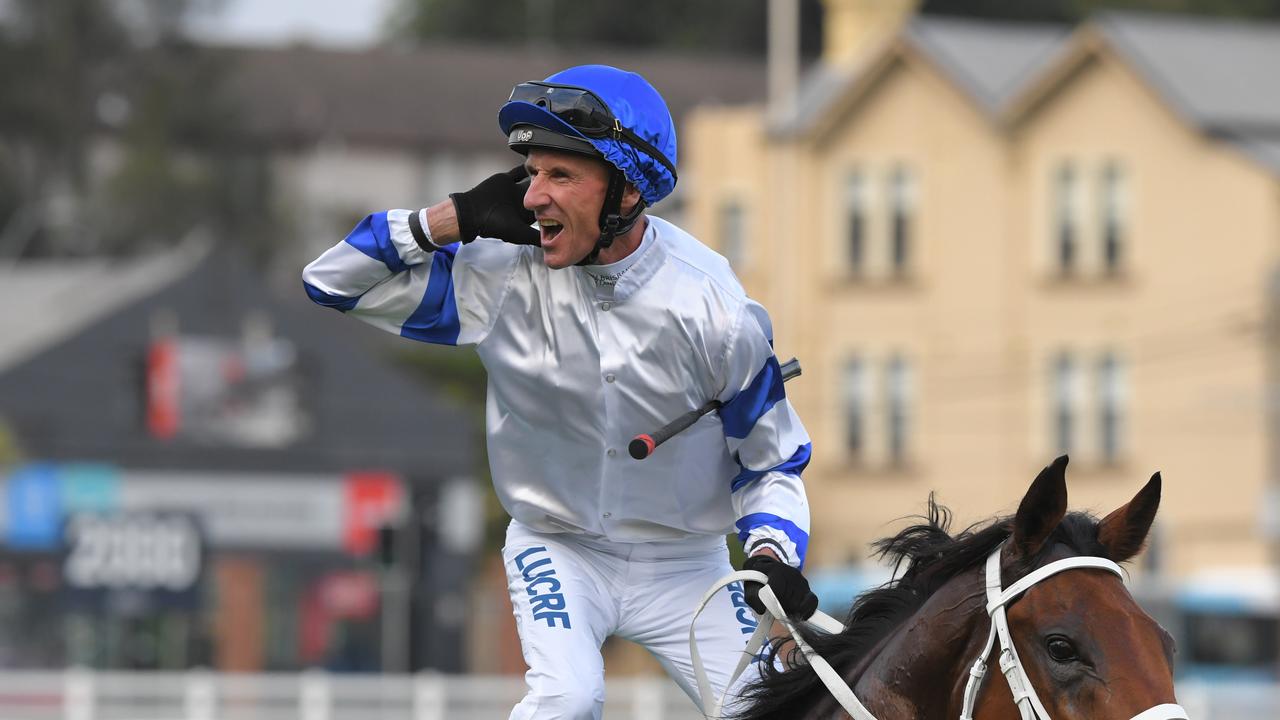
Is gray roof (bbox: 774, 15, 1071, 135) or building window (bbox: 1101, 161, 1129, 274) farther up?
gray roof (bbox: 774, 15, 1071, 135)

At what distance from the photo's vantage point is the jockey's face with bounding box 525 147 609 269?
5.15 meters

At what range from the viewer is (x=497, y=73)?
7312cm

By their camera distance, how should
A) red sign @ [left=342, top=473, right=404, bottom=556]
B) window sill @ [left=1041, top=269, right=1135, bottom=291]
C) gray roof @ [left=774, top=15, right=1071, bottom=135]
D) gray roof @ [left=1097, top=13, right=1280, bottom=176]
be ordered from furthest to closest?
gray roof @ [left=774, top=15, right=1071, bottom=135]
window sill @ [left=1041, top=269, right=1135, bottom=291]
red sign @ [left=342, top=473, right=404, bottom=556]
gray roof @ [left=1097, top=13, right=1280, bottom=176]

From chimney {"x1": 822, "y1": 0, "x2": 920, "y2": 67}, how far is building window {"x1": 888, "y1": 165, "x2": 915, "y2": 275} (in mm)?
3063

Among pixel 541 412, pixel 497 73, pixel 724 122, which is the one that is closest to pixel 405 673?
pixel 724 122

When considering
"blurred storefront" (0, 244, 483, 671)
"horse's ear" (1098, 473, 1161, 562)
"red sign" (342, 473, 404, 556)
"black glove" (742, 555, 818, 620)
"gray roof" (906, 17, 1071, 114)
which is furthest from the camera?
"gray roof" (906, 17, 1071, 114)

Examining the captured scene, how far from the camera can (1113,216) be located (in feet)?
132

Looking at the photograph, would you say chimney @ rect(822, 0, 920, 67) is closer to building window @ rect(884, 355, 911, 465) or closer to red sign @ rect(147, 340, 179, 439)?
building window @ rect(884, 355, 911, 465)

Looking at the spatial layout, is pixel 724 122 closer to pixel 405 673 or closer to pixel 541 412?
pixel 405 673

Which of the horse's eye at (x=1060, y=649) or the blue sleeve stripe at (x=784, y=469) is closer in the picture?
the horse's eye at (x=1060, y=649)

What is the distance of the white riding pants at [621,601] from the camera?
5.21 m

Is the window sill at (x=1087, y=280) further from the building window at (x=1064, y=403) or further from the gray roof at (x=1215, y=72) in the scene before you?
the gray roof at (x=1215, y=72)

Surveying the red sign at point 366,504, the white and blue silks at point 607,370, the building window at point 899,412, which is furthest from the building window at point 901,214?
the white and blue silks at point 607,370

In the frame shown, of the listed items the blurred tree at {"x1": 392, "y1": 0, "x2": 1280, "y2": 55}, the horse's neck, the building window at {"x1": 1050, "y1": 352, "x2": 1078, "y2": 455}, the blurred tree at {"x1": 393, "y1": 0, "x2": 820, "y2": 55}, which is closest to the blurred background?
the building window at {"x1": 1050, "y1": 352, "x2": 1078, "y2": 455}
